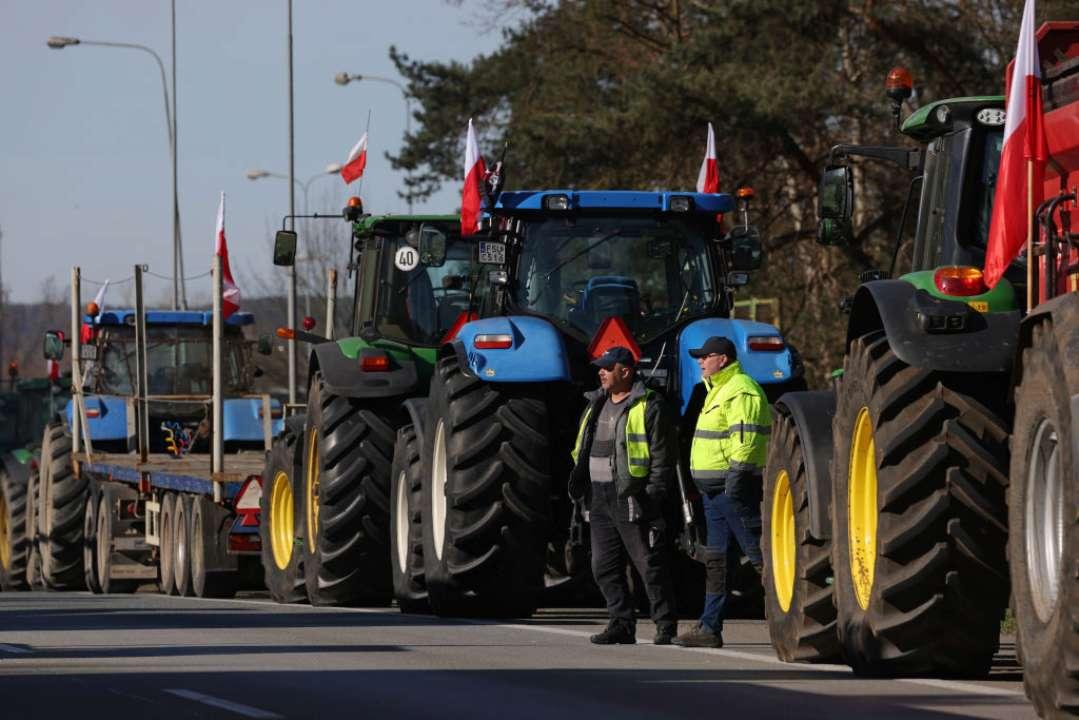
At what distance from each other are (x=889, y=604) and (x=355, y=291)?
10085 millimetres

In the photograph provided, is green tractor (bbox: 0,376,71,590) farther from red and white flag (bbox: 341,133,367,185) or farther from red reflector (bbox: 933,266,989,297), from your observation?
red reflector (bbox: 933,266,989,297)

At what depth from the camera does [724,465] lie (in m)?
15.0

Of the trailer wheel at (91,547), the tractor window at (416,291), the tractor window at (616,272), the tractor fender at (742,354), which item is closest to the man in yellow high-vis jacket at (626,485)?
the tractor fender at (742,354)

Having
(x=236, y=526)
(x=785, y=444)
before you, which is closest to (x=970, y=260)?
(x=785, y=444)

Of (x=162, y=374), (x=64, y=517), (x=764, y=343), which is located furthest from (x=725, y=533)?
(x=64, y=517)

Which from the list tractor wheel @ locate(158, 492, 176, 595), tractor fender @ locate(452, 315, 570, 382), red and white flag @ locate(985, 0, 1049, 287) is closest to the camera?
red and white flag @ locate(985, 0, 1049, 287)

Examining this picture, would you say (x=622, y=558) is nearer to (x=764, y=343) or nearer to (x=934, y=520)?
(x=764, y=343)

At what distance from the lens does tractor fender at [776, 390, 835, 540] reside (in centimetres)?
1297

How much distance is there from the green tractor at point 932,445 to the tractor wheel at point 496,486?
3822mm

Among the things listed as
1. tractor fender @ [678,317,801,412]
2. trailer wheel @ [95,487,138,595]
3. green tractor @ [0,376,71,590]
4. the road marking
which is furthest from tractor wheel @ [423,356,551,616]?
green tractor @ [0,376,71,590]

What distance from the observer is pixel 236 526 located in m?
24.2

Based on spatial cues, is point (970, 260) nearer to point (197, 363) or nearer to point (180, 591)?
point (180, 591)

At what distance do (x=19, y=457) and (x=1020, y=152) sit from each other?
2203 cm

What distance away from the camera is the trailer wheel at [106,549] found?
27156 millimetres
